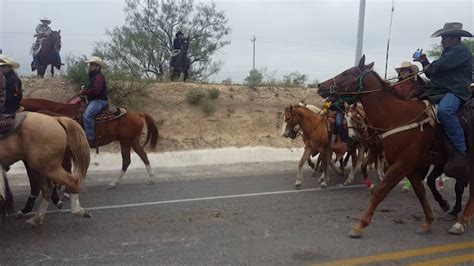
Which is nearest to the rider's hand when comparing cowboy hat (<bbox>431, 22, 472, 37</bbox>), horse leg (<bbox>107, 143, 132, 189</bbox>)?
cowboy hat (<bbox>431, 22, 472, 37</bbox>)

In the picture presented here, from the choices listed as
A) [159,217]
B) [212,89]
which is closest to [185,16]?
[212,89]

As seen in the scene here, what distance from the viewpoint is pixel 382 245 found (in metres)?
6.41

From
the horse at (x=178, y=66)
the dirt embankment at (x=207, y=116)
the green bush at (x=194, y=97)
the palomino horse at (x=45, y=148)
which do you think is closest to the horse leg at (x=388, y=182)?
the palomino horse at (x=45, y=148)

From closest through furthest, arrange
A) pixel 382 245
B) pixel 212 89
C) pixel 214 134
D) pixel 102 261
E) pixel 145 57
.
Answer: pixel 102 261 → pixel 382 245 → pixel 214 134 → pixel 212 89 → pixel 145 57

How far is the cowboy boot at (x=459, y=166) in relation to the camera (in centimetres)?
690

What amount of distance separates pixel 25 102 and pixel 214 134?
7.51 meters

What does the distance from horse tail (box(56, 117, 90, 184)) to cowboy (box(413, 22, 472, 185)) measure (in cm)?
A: 517

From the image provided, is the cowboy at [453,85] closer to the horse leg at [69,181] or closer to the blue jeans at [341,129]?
the blue jeans at [341,129]

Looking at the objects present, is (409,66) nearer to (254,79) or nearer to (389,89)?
(389,89)

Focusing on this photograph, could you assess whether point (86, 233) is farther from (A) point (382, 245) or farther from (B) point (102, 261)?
(A) point (382, 245)

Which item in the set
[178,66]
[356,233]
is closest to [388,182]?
[356,233]

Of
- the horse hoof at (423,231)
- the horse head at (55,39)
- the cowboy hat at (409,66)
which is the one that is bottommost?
the horse hoof at (423,231)

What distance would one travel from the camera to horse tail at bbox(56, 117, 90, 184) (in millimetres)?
7148

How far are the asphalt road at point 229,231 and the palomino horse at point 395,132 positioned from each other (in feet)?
1.31
